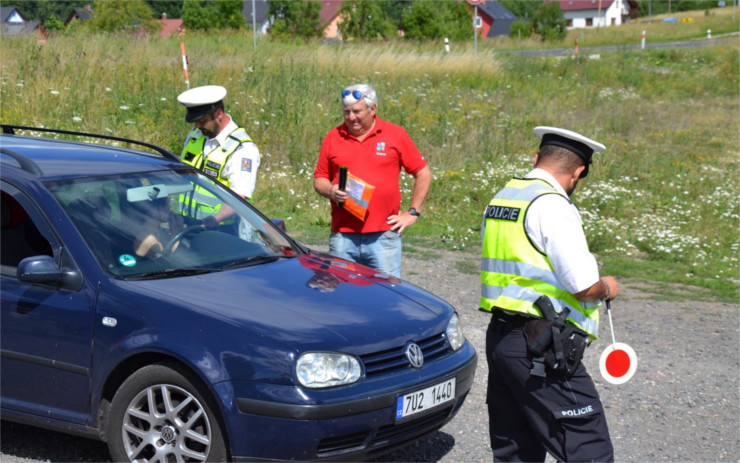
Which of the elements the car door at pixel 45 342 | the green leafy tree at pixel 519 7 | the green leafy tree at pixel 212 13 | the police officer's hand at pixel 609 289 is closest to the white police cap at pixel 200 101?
the car door at pixel 45 342

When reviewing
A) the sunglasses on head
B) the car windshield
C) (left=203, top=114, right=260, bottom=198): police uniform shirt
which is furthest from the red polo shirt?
the car windshield

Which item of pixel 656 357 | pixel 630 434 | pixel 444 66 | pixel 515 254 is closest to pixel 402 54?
pixel 444 66

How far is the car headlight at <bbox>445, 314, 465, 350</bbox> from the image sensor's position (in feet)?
15.5

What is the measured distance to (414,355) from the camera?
170 inches

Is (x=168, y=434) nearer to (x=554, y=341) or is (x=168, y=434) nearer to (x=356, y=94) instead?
(x=554, y=341)

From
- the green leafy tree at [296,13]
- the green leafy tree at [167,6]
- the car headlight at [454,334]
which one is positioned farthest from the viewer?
the green leafy tree at [167,6]

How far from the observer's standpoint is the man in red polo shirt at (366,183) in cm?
608

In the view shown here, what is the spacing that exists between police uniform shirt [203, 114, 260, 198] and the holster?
9.94ft

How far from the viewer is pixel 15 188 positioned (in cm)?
475

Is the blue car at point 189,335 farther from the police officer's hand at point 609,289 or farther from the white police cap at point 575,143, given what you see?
the white police cap at point 575,143

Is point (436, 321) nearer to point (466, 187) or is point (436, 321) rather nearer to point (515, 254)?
point (515, 254)

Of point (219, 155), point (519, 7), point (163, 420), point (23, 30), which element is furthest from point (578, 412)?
point (519, 7)

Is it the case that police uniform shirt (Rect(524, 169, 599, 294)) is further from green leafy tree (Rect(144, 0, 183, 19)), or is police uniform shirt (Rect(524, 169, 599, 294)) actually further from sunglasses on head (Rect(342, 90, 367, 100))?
green leafy tree (Rect(144, 0, 183, 19))

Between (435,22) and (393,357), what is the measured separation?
1973 inches
